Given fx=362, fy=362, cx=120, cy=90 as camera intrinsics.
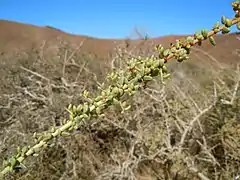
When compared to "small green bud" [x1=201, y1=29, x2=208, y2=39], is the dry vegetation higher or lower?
lower

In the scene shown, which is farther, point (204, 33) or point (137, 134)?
point (137, 134)

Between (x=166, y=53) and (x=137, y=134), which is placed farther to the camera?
(x=137, y=134)

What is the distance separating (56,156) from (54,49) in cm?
258

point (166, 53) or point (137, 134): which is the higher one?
point (166, 53)

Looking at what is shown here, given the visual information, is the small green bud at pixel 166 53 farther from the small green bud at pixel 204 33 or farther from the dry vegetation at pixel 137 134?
the dry vegetation at pixel 137 134

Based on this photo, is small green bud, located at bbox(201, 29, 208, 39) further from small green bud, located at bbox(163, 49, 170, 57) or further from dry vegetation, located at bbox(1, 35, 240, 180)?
dry vegetation, located at bbox(1, 35, 240, 180)

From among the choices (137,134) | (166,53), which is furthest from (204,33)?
(137,134)

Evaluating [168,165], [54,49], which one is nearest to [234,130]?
[168,165]

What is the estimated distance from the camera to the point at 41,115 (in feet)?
11.9

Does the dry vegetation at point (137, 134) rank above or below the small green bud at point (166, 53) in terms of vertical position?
below

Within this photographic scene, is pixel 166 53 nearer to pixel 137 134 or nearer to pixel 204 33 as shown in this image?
pixel 204 33

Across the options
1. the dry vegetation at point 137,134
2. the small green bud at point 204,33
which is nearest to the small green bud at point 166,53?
the small green bud at point 204,33

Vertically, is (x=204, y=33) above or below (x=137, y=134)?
above

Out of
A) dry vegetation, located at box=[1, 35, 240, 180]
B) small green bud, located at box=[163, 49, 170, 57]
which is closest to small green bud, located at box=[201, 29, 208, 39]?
→ small green bud, located at box=[163, 49, 170, 57]
